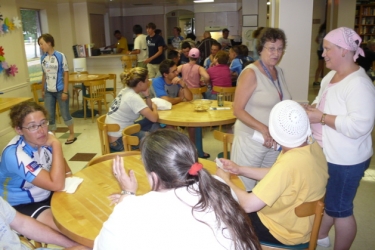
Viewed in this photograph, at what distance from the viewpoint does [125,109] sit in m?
3.42

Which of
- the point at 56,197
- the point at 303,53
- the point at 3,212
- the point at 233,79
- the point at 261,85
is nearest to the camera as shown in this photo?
the point at 3,212

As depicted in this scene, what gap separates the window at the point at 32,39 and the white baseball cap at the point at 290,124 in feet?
23.8

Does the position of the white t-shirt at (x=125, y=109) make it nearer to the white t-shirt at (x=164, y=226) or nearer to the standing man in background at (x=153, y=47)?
the white t-shirt at (x=164, y=226)

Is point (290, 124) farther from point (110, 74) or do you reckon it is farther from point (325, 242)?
point (110, 74)

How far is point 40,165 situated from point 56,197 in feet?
0.90

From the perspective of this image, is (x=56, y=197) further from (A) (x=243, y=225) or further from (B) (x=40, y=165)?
(A) (x=243, y=225)

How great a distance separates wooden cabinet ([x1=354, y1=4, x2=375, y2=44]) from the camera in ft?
34.7

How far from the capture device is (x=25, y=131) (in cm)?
205

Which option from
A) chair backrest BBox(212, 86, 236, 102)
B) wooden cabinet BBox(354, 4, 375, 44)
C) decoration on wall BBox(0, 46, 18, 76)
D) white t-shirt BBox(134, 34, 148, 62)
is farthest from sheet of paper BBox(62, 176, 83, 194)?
wooden cabinet BBox(354, 4, 375, 44)

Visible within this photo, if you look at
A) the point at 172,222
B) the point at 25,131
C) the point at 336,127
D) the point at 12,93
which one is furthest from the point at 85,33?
the point at 172,222

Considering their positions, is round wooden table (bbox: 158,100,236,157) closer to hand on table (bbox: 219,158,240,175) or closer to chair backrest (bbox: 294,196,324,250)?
hand on table (bbox: 219,158,240,175)

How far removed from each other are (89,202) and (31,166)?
43cm

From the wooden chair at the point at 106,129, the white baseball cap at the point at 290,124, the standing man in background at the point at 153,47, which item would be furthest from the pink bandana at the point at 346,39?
the standing man in background at the point at 153,47

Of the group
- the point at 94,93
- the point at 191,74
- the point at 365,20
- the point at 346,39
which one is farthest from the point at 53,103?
the point at 365,20
